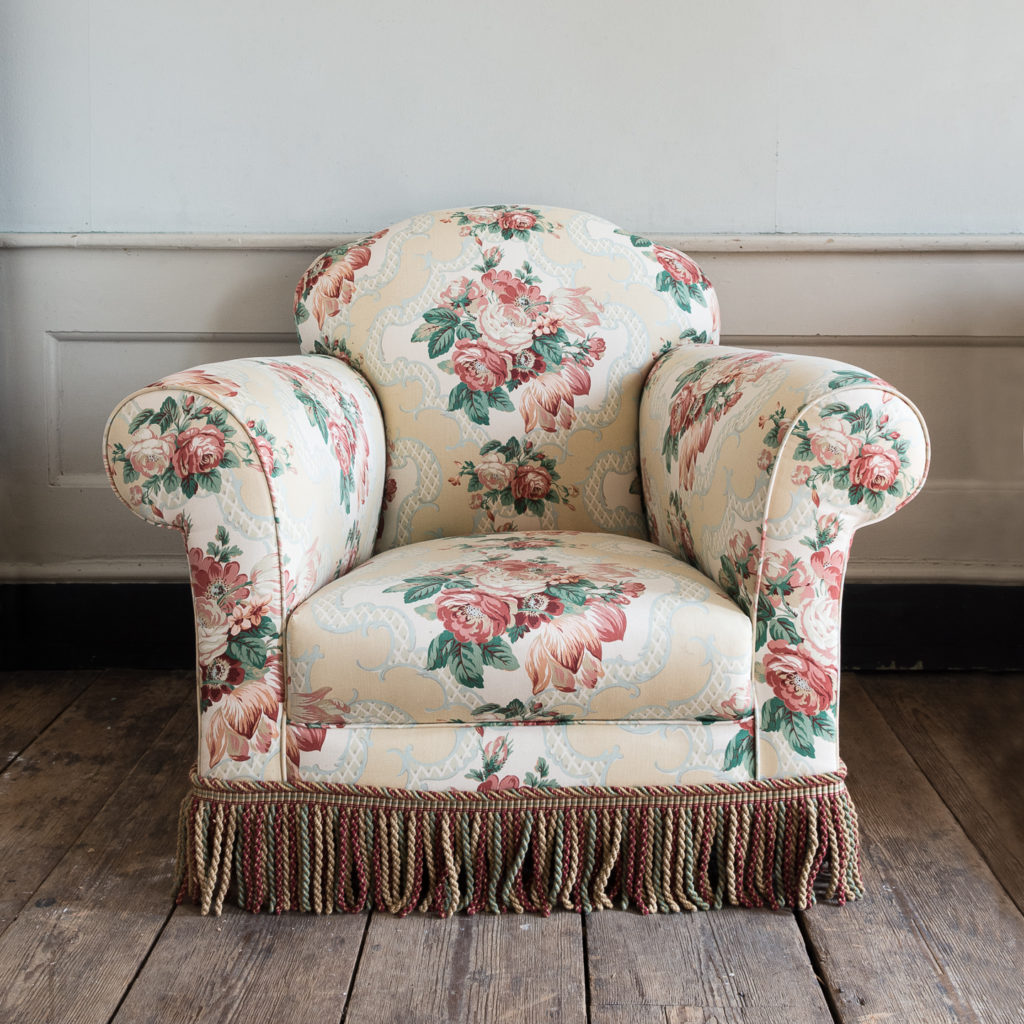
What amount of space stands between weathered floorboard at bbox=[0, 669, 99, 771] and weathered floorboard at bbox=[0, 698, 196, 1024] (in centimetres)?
25

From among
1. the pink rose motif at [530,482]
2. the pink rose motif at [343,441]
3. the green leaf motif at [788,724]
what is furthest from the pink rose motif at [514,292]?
the green leaf motif at [788,724]

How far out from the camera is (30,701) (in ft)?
5.61

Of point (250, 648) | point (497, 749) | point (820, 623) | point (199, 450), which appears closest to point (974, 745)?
point (820, 623)

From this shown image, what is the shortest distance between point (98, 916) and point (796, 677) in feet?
2.62

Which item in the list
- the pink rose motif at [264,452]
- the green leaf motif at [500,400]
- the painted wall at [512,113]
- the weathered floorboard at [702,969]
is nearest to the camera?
the weathered floorboard at [702,969]

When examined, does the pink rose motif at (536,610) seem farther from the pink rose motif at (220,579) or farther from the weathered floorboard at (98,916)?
the weathered floorboard at (98,916)

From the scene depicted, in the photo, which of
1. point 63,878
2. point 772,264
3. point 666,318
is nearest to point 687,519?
point 666,318

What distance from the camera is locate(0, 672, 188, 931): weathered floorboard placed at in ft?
4.02

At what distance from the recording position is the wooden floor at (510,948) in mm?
974

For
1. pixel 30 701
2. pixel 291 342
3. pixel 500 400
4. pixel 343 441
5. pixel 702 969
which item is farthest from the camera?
pixel 291 342

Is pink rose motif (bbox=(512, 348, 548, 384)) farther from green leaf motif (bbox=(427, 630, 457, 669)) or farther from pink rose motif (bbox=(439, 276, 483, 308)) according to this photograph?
green leaf motif (bbox=(427, 630, 457, 669))

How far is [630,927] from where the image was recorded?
43.1 inches

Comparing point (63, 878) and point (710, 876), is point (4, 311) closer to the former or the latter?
point (63, 878)

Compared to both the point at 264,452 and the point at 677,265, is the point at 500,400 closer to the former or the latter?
the point at 677,265
